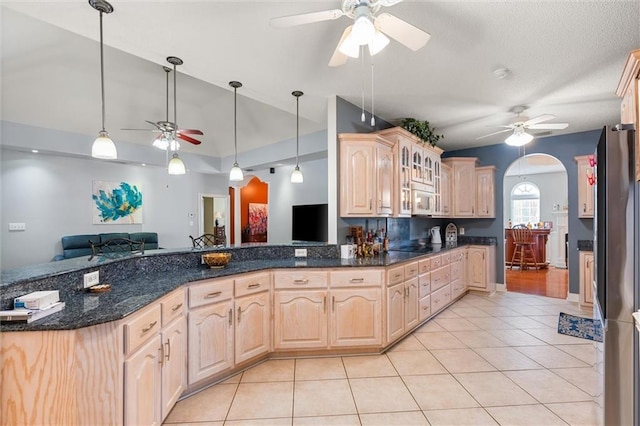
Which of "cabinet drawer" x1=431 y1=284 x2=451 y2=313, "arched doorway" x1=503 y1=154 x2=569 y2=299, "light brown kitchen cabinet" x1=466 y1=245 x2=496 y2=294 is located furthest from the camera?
"arched doorway" x1=503 y1=154 x2=569 y2=299

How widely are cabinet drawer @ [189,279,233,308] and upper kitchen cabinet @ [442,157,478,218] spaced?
14.9 feet

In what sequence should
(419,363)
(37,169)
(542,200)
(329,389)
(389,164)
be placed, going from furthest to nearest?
(542,200) → (37,169) → (389,164) → (419,363) → (329,389)

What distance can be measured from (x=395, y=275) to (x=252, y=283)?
146 centimetres

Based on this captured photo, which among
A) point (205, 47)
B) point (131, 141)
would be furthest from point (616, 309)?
point (131, 141)

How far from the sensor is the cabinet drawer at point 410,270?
336 cm

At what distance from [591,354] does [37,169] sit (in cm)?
846

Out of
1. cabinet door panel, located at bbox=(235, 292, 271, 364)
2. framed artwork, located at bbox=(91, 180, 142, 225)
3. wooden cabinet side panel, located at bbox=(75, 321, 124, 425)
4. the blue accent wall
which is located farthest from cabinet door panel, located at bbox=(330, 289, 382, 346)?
framed artwork, located at bbox=(91, 180, 142, 225)

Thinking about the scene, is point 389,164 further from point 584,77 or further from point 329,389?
point 329,389

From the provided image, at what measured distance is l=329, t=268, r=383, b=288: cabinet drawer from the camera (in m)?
2.94

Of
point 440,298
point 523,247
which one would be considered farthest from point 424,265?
point 523,247

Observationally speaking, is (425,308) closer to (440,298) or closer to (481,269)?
(440,298)

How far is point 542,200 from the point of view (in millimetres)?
9211

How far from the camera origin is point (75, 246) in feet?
18.6

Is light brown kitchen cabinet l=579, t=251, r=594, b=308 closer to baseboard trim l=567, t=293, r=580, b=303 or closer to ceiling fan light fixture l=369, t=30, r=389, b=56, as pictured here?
baseboard trim l=567, t=293, r=580, b=303
